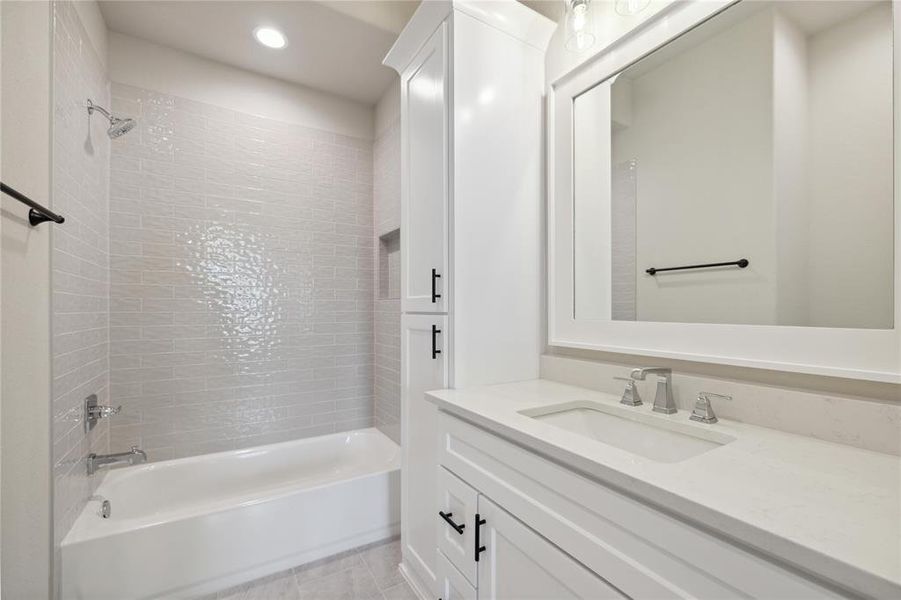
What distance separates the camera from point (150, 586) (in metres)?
1.51

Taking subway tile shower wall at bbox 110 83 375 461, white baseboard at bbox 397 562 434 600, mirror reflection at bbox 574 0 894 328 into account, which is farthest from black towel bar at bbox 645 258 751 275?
subway tile shower wall at bbox 110 83 375 461

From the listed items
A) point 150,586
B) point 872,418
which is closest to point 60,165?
point 150,586

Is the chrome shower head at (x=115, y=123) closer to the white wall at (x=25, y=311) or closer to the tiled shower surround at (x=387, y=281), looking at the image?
the white wall at (x=25, y=311)

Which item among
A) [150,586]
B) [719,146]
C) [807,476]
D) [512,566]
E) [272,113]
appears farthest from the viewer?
[272,113]

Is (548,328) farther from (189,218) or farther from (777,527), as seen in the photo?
(189,218)

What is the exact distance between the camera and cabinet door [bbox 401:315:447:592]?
4.66 ft

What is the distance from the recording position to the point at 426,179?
1548 mm

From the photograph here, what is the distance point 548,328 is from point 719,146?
0.83 metres

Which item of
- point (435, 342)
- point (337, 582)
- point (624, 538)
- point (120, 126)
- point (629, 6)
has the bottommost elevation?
point (337, 582)

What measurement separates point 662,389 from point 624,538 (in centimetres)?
53

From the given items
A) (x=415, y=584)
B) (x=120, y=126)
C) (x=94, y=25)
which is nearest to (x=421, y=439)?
(x=415, y=584)

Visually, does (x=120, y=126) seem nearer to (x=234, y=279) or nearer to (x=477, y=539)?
(x=234, y=279)

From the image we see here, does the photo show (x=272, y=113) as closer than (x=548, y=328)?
No

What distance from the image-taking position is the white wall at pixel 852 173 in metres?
0.80
